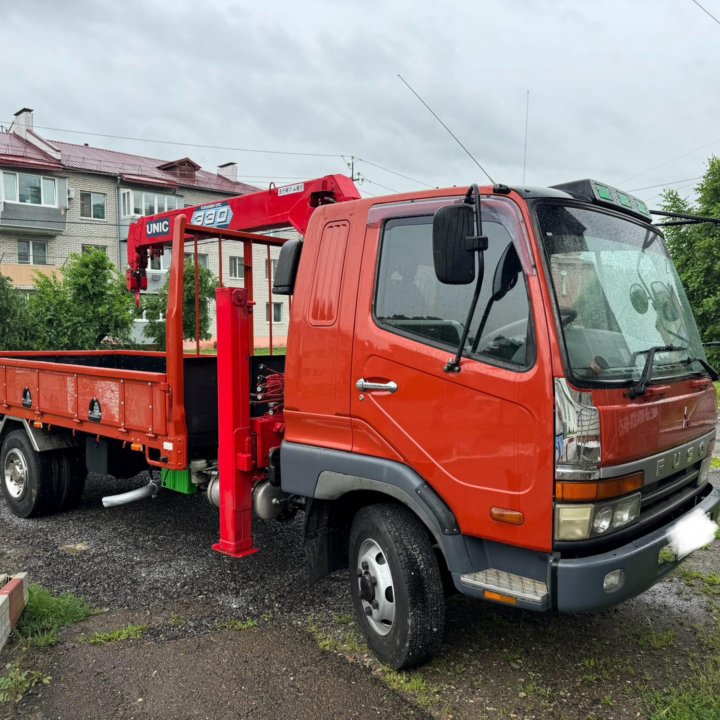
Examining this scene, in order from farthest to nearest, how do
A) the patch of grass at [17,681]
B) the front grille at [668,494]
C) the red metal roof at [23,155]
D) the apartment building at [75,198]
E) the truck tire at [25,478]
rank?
the apartment building at [75,198] < the red metal roof at [23,155] < the truck tire at [25,478] < the patch of grass at [17,681] < the front grille at [668,494]

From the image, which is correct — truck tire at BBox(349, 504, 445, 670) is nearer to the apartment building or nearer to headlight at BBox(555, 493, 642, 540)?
headlight at BBox(555, 493, 642, 540)

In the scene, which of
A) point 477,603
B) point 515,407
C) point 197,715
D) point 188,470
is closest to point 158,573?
point 188,470

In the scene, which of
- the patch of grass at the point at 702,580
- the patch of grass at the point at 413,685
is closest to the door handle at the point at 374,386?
the patch of grass at the point at 413,685

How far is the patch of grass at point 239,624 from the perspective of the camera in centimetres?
407

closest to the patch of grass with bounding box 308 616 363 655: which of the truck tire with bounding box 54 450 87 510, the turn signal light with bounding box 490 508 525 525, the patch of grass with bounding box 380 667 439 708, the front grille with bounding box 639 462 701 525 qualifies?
the patch of grass with bounding box 380 667 439 708

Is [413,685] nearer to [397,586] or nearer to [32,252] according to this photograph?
[397,586]

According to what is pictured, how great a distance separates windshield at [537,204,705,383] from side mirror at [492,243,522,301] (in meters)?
0.15

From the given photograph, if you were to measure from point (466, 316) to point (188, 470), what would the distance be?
2.45m

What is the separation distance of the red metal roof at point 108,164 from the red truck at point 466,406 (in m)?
32.0

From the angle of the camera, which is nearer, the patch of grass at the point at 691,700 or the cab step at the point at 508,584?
the cab step at the point at 508,584

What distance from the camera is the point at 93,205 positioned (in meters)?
34.7

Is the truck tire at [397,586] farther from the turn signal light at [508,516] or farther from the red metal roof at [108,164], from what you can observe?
the red metal roof at [108,164]

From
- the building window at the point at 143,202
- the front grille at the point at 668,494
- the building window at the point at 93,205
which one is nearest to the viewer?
the front grille at the point at 668,494

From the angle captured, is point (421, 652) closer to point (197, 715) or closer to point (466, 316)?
point (197, 715)
